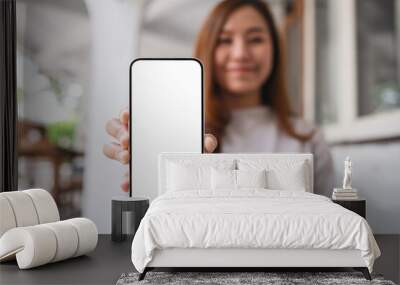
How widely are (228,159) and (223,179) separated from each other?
59 centimetres

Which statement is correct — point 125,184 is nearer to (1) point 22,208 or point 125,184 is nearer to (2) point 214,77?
(2) point 214,77

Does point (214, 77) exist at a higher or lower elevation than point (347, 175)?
higher

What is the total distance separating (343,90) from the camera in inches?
266

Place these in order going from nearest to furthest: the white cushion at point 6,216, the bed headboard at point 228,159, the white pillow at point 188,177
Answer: the white cushion at point 6,216 → the white pillow at point 188,177 → the bed headboard at point 228,159

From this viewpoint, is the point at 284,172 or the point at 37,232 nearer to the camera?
the point at 37,232

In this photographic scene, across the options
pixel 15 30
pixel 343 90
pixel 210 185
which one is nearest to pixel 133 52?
pixel 15 30

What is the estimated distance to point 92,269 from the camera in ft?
15.8

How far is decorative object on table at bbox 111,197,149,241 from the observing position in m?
6.05

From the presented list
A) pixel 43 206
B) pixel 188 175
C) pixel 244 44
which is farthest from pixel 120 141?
pixel 244 44

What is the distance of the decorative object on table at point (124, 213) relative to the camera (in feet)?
19.8

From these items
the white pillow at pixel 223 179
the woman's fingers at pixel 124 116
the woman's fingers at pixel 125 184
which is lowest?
the woman's fingers at pixel 125 184

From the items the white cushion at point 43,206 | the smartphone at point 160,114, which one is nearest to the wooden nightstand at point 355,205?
the smartphone at point 160,114

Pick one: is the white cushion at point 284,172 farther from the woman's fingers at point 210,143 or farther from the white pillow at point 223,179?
the woman's fingers at point 210,143

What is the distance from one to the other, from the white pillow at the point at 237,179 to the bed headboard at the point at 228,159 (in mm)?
426
